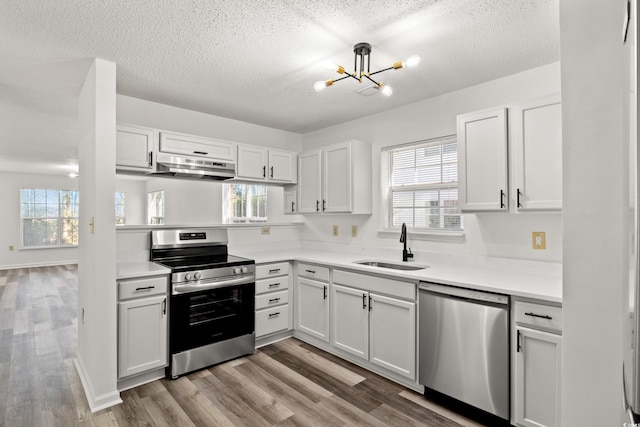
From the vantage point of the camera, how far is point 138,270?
2.79m

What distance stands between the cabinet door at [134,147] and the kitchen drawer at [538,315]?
3082 mm

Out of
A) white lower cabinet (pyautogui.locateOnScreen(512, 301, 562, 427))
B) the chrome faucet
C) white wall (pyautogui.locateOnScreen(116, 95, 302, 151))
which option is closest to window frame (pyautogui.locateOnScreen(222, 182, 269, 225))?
white wall (pyautogui.locateOnScreen(116, 95, 302, 151))

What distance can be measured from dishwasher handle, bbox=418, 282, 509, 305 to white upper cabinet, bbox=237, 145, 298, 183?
2.18 metres

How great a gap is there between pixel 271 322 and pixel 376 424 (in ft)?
5.15

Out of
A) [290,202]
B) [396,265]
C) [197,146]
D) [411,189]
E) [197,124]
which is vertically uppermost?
[197,124]

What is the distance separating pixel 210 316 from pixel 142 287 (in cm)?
66

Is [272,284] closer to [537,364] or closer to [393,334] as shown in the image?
[393,334]

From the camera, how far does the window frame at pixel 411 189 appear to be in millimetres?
3121

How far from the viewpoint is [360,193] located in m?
3.67

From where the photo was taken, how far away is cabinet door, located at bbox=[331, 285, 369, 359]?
2.94 metres

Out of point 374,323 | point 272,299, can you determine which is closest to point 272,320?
point 272,299

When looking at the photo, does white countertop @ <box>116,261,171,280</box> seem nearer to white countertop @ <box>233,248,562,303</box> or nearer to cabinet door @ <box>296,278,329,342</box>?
white countertop @ <box>233,248,562,303</box>

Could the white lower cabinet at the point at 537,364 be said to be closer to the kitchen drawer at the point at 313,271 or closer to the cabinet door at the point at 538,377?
the cabinet door at the point at 538,377

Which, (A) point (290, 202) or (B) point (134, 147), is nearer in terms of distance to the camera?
(B) point (134, 147)
